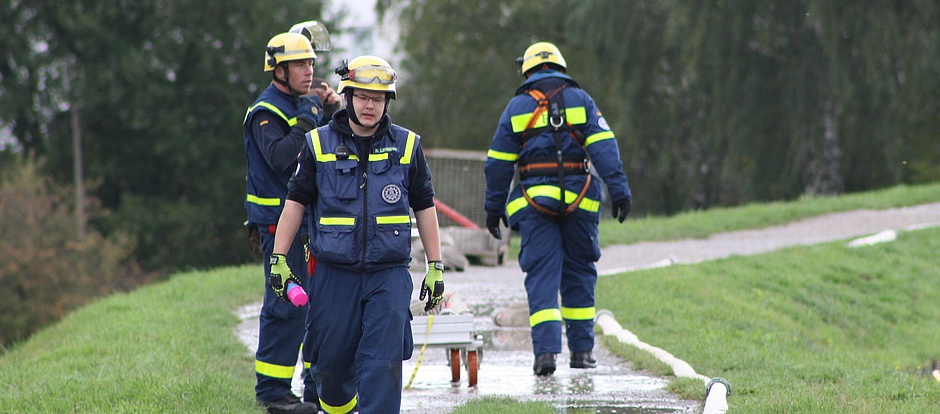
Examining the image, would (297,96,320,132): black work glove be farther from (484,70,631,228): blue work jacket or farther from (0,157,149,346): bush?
(0,157,149,346): bush

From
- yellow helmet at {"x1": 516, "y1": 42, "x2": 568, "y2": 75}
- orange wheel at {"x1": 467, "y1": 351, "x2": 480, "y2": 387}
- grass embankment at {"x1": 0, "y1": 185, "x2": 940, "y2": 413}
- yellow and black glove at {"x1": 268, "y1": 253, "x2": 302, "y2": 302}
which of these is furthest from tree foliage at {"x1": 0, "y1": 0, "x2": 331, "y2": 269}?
yellow and black glove at {"x1": 268, "y1": 253, "x2": 302, "y2": 302}

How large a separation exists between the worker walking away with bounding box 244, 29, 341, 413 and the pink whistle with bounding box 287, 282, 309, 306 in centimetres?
72

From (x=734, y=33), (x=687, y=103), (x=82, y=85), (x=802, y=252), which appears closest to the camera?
(x=802, y=252)

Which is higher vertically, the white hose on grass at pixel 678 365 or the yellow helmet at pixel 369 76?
the yellow helmet at pixel 369 76

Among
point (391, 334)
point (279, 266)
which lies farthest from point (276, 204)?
point (391, 334)

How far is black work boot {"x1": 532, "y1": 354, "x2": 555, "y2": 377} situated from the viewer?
8.02m

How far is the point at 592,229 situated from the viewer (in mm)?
8328

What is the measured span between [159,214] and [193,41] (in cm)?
541

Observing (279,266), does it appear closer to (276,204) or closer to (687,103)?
(276,204)

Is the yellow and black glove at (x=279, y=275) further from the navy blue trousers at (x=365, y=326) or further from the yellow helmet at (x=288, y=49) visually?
the yellow helmet at (x=288, y=49)

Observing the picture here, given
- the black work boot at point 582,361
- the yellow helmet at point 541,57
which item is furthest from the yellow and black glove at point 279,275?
the yellow helmet at point 541,57

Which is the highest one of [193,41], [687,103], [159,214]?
[193,41]

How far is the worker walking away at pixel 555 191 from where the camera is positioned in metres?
8.16

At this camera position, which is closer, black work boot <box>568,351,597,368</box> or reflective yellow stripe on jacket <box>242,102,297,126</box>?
reflective yellow stripe on jacket <box>242,102,297,126</box>
